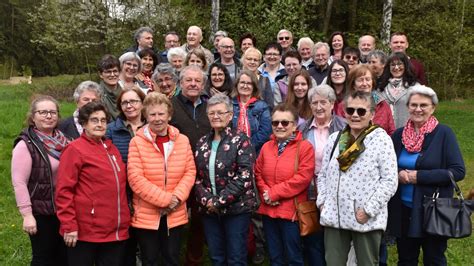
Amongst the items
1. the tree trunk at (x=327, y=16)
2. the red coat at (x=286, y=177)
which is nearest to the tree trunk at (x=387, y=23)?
the tree trunk at (x=327, y=16)

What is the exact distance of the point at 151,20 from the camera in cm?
1805

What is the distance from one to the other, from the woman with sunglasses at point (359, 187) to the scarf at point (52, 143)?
260cm

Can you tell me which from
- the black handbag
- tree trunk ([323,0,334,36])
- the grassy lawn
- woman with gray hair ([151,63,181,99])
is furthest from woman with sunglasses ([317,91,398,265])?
tree trunk ([323,0,334,36])

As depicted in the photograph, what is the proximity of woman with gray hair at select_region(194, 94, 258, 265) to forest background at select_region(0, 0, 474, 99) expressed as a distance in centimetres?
1266

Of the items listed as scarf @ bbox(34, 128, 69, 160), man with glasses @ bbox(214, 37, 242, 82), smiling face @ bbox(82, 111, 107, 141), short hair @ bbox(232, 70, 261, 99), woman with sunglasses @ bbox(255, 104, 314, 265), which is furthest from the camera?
man with glasses @ bbox(214, 37, 242, 82)

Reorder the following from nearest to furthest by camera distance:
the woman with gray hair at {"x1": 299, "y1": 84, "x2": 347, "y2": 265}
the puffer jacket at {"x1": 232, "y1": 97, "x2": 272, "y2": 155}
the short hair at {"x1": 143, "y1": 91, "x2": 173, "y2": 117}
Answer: the short hair at {"x1": 143, "y1": 91, "x2": 173, "y2": 117} → the woman with gray hair at {"x1": 299, "y1": 84, "x2": 347, "y2": 265} → the puffer jacket at {"x1": 232, "y1": 97, "x2": 272, "y2": 155}

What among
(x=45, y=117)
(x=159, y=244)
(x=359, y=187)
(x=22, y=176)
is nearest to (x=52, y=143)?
(x=45, y=117)

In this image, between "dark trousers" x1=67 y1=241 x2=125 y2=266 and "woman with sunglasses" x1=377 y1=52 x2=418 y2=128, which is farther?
"woman with sunglasses" x1=377 y1=52 x2=418 y2=128

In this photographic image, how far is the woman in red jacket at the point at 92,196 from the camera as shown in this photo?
14.0ft

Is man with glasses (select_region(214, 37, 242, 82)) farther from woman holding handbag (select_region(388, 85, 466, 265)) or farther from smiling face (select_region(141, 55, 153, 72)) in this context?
woman holding handbag (select_region(388, 85, 466, 265))

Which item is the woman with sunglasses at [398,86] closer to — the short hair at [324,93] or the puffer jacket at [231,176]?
the short hair at [324,93]

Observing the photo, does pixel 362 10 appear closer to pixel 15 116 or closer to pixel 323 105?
pixel 15 116

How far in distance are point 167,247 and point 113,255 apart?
1.76ft

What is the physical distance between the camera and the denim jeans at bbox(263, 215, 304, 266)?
489cm
